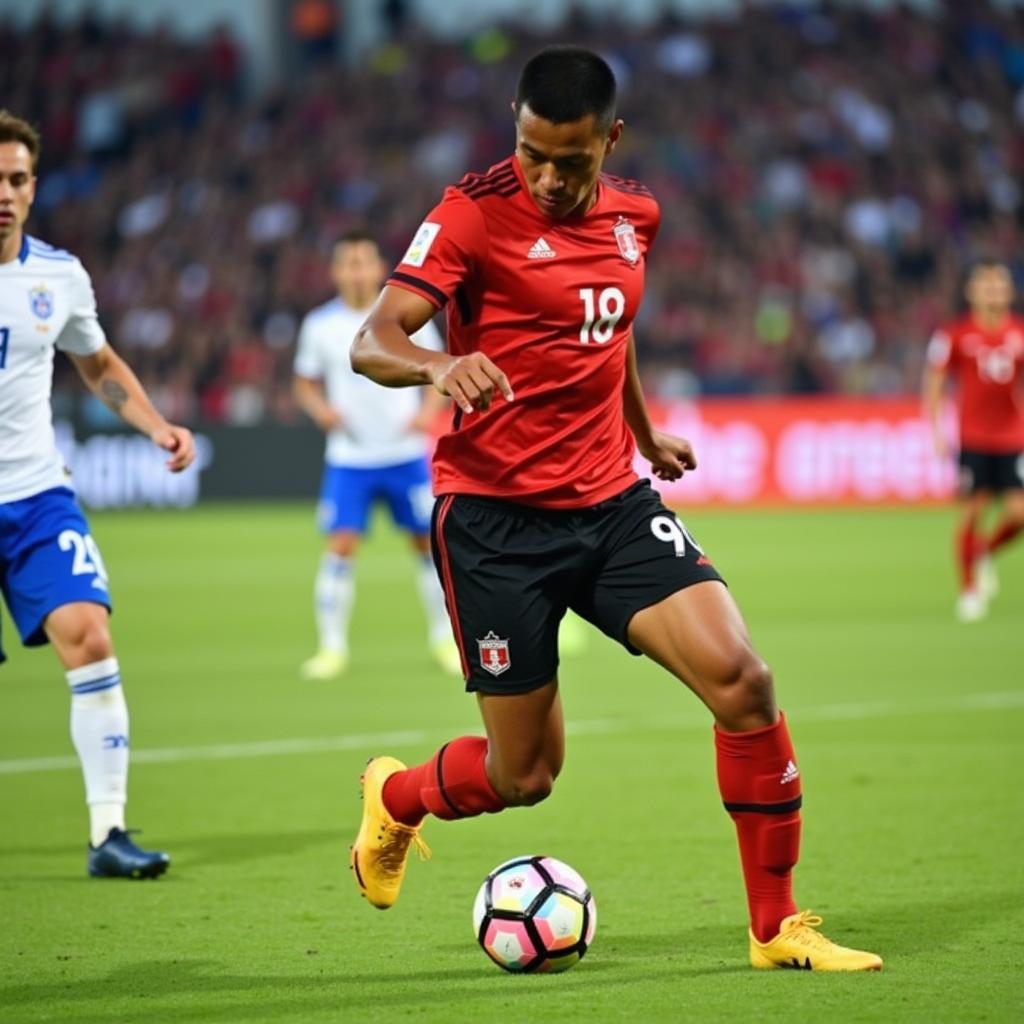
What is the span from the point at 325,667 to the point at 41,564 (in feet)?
18.9

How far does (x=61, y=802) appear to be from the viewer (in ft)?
27.1

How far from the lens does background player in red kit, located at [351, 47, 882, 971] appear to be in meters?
5.20

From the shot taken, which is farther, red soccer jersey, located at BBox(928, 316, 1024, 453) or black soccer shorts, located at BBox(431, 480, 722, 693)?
red soccer jersey, located at BBox(928, 316, 1024, 453)

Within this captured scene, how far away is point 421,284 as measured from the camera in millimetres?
5168

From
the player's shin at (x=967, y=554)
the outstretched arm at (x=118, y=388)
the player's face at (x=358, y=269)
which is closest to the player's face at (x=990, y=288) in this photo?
the player's shin at (x=967, y=554)

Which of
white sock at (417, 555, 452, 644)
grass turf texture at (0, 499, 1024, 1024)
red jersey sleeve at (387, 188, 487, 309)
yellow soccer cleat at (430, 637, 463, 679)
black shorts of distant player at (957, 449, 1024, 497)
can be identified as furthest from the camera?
black shorts of distant player at (957, 449, 1024, 497)

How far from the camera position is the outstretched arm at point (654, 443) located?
20.1 ft

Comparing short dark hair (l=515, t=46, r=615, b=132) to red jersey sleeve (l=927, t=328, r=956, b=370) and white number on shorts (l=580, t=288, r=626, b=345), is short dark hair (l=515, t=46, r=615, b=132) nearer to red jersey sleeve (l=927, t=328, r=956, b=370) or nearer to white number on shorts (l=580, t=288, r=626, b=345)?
white number on shorts (l=580, t=288, r=626, b=345)

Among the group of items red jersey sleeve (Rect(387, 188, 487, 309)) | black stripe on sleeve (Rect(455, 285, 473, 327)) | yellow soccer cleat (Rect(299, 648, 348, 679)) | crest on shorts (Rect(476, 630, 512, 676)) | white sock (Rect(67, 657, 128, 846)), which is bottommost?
yellow soccer cleat (Rect(299, 648, 348, 679))

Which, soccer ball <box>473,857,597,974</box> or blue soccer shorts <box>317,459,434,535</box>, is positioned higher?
soccer ball <box>473,857,597,974</box>

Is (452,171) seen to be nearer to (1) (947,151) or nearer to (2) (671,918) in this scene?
(1) (947,151)

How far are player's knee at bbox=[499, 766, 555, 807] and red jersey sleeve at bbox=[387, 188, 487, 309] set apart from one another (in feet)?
4.42

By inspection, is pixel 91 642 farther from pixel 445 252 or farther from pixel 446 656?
pixel 446 656

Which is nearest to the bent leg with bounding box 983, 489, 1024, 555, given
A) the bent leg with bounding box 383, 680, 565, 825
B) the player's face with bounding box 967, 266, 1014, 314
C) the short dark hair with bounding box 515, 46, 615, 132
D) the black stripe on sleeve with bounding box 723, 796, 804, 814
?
the player's face with bounding box 967, 266, 1014, 314
